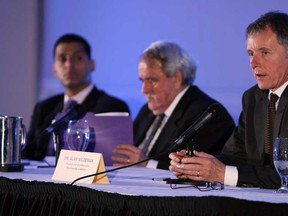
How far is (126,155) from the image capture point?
3.88 meters

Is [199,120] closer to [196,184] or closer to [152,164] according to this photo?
[196,184]

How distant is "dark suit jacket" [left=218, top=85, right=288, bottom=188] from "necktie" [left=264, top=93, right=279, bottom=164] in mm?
39

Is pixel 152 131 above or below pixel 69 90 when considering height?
below

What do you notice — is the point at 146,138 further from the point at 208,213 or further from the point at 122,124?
the point at 208,213

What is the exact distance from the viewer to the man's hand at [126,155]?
12.6ft

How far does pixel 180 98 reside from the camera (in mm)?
4500

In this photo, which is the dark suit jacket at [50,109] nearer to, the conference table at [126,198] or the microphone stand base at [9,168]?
the microphone stand base at [9,168]

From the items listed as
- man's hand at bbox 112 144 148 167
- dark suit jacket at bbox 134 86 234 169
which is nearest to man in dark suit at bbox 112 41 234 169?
dark suit jacket at bbox 134 86 234 169

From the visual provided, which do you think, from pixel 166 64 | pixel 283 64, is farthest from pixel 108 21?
pixel 283 64

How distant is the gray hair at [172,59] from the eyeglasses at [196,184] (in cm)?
187

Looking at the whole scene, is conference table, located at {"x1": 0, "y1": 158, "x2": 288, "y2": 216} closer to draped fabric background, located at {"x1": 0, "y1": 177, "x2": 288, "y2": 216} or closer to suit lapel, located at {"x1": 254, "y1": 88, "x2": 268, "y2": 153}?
draped fabric background, located at {"x1": 0, "y1": 177, "x2": 288, "y2": 216}

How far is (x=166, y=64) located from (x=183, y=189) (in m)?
2.11

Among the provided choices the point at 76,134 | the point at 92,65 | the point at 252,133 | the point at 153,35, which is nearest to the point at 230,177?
the point at 252,133

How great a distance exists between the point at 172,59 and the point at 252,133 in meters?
1.34
